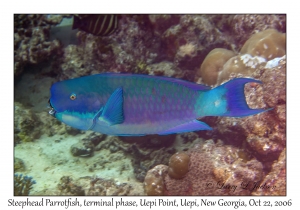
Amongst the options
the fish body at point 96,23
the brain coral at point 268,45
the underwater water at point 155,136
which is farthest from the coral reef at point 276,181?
the fish body at point 96,23

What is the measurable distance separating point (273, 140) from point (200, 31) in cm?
297

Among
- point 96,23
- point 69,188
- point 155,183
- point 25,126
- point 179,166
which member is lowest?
point 69,188

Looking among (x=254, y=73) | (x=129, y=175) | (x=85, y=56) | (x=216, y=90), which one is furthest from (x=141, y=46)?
(x=216, y=90)

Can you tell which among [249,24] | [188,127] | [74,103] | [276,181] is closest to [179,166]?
[276,181]

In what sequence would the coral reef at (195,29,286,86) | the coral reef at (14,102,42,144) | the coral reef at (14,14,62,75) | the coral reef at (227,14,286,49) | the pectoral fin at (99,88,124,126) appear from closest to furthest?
the pectoral fin at (99,88,124,126)
the coral reef at (195,29,286,86)
the coral reef at (14,102,42,144)
the coral reef at (227,14,286,49)
the coral reef at (14,14,62,75)

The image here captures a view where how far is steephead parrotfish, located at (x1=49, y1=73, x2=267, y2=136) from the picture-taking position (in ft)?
6.69

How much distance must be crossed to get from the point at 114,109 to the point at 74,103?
0.36 metres

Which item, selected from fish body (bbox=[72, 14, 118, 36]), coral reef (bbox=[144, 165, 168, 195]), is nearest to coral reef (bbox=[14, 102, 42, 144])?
fish body (bbox=[72, 14, 118, 36])

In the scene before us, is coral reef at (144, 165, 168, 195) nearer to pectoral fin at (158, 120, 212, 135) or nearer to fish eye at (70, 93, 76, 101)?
pectoral fin at (158, 120, 212, 135)

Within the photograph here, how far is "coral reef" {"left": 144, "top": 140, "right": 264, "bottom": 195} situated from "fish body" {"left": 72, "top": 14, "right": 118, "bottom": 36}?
2.70m

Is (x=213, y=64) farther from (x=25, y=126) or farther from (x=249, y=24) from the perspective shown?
(x=25, y=126)

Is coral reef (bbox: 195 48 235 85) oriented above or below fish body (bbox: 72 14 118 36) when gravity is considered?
below

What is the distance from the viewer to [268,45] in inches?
177
